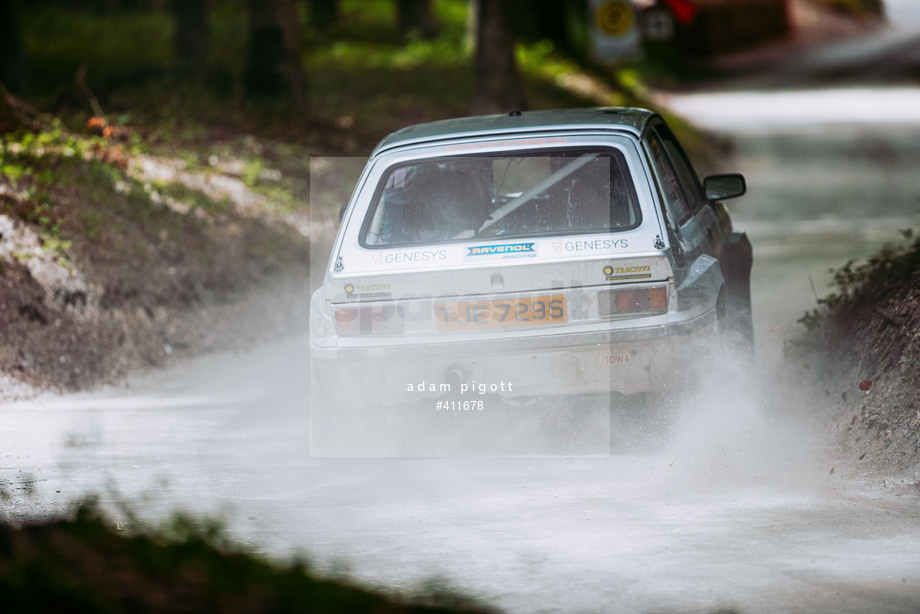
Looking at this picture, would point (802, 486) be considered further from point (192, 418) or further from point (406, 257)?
point (192, 418)

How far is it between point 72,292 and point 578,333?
4.75 m

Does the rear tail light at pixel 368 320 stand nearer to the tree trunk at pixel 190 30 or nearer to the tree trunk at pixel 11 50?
the tree trunk at pixel 11 50

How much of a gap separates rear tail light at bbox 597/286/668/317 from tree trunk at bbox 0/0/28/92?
1583 centimetres

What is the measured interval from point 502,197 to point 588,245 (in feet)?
2.59

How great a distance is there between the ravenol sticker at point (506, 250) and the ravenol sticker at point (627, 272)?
0.37 meters

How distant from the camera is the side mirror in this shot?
7246mm

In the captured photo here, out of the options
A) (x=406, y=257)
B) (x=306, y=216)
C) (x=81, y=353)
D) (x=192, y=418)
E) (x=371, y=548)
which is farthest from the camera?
(x=306, y=216)

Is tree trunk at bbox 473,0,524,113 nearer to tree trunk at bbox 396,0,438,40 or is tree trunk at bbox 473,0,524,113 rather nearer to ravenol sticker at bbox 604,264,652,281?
ravenol sticker at bbox 604,264,652,281

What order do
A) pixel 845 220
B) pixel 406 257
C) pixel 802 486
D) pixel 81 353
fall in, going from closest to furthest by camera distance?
pixel 802 486 → pixel 406 257 → pixel 81 353 → pixel 845 220

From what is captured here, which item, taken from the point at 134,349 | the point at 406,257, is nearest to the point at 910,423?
the point at 406,257

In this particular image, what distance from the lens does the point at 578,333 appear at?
5.82 meters

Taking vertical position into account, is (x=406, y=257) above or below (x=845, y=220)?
above

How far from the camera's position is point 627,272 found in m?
5.84

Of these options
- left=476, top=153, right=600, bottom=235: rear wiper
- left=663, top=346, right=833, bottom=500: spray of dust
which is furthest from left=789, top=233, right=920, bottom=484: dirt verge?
left=476, top=153, right=600, bottom=235: rear wiper
